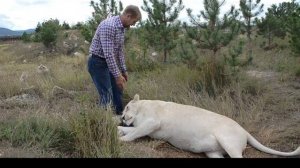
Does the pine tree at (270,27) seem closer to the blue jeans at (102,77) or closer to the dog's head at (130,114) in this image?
the blue jeans at (102,77)

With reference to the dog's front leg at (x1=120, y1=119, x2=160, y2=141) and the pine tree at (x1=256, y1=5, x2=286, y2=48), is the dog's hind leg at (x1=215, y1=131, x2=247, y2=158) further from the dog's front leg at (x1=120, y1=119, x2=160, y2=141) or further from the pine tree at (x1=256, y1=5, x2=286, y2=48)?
the pine tree at (x1=256, y1=5, x2=286, y2=48)

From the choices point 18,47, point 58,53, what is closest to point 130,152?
point 58,53

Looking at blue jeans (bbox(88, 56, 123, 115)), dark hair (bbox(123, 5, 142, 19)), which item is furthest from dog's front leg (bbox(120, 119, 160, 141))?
dark hair (bbox(123, 5, 142, 19))

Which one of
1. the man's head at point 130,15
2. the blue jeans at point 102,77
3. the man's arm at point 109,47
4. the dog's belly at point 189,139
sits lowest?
the dog's belly at point 189,139

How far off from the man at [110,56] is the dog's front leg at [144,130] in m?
0.57

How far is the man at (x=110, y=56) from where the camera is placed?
253 inches

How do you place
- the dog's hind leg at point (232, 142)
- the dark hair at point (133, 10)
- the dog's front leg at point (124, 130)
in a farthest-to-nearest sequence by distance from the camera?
1. the dark hair at point (133, 10)
2. the dog's front leg at point (124, 130)
3. the dog's hind leg at point (232, 142)

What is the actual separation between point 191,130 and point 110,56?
1.62 m

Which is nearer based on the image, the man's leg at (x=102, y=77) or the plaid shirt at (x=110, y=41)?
the plaid shirt at (x=110, y=41)

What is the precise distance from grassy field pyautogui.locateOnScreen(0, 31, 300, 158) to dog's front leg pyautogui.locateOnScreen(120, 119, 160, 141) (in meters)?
0.11

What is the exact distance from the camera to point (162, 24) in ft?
41.3

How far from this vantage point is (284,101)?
7.97m

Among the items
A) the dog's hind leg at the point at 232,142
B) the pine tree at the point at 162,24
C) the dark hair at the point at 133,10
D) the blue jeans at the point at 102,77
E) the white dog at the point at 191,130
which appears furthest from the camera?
the pine tree at the point at 162,24

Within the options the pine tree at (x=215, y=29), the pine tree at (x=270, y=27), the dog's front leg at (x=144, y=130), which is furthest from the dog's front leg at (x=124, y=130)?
the pine tree at (x=270, y=27)
